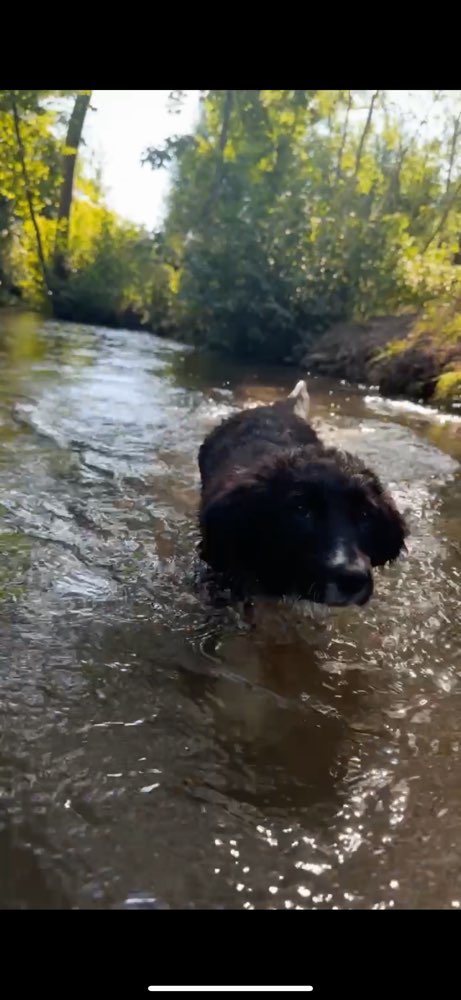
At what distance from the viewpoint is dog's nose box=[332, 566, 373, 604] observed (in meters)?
3.35

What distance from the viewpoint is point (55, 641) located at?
3.54 m

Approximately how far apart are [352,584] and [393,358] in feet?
34.7

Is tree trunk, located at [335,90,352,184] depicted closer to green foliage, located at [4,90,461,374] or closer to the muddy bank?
green foliage, located at [4,90,461,374]

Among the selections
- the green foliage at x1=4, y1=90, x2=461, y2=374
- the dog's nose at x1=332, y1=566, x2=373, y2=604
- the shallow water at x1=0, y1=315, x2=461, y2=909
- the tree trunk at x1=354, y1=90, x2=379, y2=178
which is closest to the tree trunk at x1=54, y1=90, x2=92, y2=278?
the green foliage at x1=4, y1=90, x2=461, y2=374

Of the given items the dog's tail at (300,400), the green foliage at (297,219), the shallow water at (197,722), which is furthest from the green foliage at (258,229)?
the shallow water at (197,722)

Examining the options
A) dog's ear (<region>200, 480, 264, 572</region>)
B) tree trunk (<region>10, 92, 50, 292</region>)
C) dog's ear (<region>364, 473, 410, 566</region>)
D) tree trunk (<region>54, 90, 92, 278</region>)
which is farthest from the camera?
tree trunk (<region>54, 90, 92, 278</region>)

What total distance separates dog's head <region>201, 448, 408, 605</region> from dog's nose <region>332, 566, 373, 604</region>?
0.03 ft

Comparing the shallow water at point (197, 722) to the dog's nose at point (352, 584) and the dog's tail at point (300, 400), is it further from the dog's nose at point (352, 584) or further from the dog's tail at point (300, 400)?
the dog's tail at point (300, 400)

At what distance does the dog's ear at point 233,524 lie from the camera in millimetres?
3746

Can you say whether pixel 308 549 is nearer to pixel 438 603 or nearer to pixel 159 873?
pixel 438 603

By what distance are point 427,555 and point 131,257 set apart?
23.3 m

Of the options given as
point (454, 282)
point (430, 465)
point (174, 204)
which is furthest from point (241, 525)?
point (174, 204)

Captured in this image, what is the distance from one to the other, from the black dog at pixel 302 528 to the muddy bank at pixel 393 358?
7.60m

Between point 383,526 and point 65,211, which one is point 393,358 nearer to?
point 383,526
